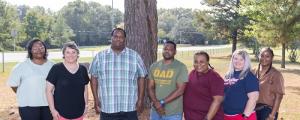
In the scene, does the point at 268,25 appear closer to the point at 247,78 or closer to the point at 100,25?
the point at 247,78

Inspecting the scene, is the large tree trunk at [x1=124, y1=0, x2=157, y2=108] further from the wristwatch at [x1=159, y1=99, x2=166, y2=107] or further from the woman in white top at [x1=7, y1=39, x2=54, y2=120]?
the wristwatch at [x1=159, y1=99, x2=166, y2=107]

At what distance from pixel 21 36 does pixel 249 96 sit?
56.4 metres

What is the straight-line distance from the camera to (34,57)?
5684 mm

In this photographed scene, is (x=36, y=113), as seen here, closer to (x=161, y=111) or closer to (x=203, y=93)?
(x=161, y=111)

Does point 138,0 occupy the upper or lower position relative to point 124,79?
upper

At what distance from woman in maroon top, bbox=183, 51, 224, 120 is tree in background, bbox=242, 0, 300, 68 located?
19.0 m

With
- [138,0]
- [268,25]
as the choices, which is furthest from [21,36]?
[138,0]

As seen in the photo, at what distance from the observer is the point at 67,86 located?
210 inches

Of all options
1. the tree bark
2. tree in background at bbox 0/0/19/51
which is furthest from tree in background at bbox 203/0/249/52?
the tree bark

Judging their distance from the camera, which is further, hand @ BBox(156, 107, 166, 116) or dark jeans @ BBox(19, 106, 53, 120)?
dark jeans @ BBox(19, 106, 53, 120)

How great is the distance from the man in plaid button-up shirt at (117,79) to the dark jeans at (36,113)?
69 centimetres

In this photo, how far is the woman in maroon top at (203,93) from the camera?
511 cm

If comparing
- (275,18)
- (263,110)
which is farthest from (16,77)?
(275,18)

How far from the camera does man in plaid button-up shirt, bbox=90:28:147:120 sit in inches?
214
